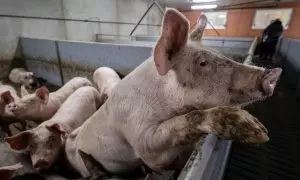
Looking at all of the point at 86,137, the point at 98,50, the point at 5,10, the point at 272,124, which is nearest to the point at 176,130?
the point at 86,137

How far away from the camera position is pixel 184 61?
33.5 inches

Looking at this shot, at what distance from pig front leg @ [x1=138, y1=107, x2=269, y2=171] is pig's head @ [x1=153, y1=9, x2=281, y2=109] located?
0.36 feet

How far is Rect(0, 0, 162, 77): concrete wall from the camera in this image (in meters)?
4.11

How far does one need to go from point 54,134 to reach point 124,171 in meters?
0.75

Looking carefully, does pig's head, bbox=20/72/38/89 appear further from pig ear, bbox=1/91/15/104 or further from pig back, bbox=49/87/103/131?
pig back, bbox=49/87/103/131

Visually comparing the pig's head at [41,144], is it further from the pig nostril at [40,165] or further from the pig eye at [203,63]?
the pig eye at [203,63]

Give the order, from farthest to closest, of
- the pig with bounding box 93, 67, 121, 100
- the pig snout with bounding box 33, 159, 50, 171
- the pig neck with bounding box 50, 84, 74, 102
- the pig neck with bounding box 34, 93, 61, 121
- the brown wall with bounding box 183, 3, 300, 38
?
the brown wall with bounding box 183, 3, 300, 38, the pig neck with bounding box 50, 84, 74, 102, the pig with bounding box 93, 67, 121, 100, the pig neck with bounding box 34, 93, 61, 121, the pig snout with bounding box 33, 159, 50, 171

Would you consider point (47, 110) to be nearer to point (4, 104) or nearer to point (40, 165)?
point (4, 104)

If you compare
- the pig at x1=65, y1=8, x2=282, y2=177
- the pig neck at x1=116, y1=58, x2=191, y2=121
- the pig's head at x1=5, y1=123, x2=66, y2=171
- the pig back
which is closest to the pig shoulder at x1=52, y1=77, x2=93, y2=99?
the pig back

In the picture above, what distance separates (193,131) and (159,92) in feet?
0.91

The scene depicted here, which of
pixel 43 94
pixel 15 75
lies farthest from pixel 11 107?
pixel 15 75

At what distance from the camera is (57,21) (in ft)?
18.8

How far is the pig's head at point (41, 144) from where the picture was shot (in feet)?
5.05

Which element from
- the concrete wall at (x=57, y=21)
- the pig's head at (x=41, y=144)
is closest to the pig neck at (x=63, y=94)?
the pig's head at (x=41, y=144)
